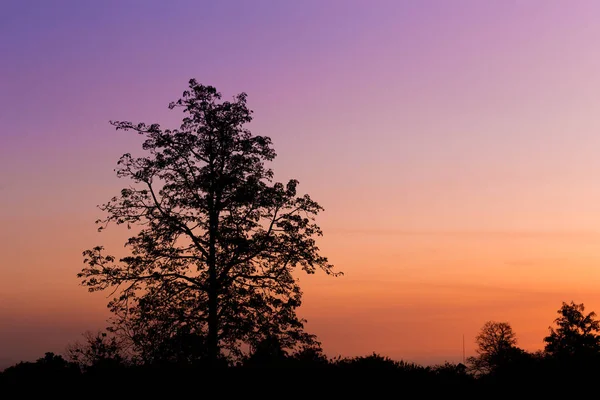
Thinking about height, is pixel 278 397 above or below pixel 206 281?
below

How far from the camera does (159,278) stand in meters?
36.2

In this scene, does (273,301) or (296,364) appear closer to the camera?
(296,364)

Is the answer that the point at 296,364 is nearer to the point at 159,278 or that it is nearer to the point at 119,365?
the point at 119,365

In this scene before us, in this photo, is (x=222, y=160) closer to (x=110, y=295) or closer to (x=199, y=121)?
(x=199, y=121)

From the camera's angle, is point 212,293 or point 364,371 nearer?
point 364,371

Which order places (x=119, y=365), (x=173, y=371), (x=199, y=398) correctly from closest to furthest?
(x=199, y=398) < (x=173, y=371) < (x=119, y=365)

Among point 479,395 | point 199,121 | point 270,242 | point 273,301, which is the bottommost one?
point 479,395

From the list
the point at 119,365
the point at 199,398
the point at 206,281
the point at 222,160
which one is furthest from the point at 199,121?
the point at 199,398

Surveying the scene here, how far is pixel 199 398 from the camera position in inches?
732

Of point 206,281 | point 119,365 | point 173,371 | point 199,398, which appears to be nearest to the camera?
point 199,398

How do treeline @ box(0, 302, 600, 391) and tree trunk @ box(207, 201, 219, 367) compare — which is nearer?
treeline @ box(0, 302, 600, 391)

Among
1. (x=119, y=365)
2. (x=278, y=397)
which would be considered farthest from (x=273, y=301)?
(x=278, y=397)

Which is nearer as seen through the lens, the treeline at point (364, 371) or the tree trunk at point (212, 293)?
the treeline at point (364, 371)

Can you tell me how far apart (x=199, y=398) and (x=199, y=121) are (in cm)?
2170
